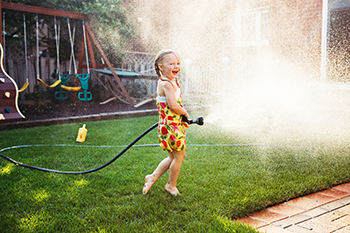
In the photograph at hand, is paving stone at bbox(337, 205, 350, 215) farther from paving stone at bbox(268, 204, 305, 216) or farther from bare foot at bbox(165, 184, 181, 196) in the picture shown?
bare foot at bbox(165, 184, 181, 196)

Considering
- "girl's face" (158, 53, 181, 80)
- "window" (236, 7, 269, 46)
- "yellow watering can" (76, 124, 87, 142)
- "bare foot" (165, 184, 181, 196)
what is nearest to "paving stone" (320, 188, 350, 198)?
"bare foot" (165, 184, 181, 196)

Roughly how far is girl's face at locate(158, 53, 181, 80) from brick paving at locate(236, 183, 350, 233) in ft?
4.03

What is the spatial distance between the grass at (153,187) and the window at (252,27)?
554 cm

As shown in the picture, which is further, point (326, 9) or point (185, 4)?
point (185, 4)

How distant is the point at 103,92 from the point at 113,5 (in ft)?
8.26

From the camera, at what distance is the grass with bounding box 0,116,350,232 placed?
6.88ft

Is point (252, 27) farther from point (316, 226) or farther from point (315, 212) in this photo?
point (316, 226)

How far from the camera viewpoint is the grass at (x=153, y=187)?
2096 mm

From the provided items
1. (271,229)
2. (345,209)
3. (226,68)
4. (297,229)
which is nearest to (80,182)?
(271,229)

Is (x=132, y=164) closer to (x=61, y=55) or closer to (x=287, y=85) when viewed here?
(x=287, y=85)

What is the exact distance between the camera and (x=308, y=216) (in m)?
2.20

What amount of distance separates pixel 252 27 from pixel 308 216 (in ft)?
25.3

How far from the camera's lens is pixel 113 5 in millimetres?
8047

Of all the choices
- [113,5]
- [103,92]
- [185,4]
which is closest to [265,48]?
[113,5]
